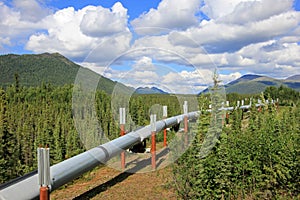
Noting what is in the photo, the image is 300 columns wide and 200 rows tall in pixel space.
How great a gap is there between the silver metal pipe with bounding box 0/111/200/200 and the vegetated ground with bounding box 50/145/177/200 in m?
0.88

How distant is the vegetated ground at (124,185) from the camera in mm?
6121

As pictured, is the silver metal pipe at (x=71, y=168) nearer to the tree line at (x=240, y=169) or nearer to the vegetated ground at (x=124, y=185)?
the vegetated ground at (x=124, y=185)

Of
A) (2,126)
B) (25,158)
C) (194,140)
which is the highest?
(194,140)

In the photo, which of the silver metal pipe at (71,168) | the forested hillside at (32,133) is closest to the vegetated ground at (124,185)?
the silver metal pipe at (71,168)

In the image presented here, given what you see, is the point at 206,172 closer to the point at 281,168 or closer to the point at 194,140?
the point at 194,140

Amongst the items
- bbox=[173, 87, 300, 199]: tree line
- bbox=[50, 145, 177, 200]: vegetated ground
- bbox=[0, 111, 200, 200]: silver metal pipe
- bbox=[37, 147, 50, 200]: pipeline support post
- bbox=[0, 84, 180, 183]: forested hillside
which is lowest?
bbox=[0, 84, 180, 183]: forested hillside

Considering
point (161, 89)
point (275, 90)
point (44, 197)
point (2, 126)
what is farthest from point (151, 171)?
point (275, 90)

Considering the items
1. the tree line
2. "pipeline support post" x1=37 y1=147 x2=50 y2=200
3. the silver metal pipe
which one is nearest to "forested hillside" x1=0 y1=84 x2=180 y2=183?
the silver metal pipe

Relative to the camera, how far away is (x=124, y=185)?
6.75 metres

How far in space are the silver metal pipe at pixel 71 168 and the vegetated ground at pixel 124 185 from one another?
0.88m

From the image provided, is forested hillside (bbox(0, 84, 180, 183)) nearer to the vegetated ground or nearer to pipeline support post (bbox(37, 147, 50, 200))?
the vegetated ground

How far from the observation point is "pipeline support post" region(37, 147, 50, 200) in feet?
9.42

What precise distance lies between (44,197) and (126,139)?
3.32 metres

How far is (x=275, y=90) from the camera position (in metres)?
52.9
